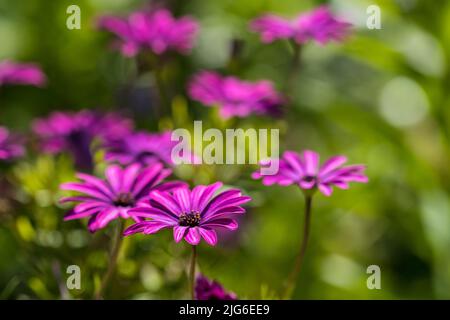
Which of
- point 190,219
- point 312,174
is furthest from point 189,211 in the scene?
point 312,174

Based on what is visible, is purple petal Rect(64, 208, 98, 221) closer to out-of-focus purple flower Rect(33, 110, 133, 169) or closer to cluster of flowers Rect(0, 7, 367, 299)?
cluster of flowers Rect(0, 7, 367, 299)

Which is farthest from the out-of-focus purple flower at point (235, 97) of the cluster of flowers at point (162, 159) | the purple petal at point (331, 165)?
the purple petal at point (331, 165)

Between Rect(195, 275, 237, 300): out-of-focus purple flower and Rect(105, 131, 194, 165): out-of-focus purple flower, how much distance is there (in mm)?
107

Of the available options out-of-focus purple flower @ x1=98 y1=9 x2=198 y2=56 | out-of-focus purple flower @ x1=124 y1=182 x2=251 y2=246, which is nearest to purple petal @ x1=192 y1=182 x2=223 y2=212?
out-of-focus purple flower @ x1=124 y1=182 x2=251 y2=246

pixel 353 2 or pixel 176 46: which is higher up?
pixel 353 2

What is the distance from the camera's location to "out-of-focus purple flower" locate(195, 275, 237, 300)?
0.44 metres

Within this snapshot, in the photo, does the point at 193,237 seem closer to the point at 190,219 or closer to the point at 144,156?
the point at 190,219

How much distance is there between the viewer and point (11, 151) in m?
0.53

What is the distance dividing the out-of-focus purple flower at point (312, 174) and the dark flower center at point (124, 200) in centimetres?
8

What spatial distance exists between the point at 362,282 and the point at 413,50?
32 centimetres

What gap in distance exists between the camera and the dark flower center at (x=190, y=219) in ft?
1.36

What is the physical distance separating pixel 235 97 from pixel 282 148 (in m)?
0.09
